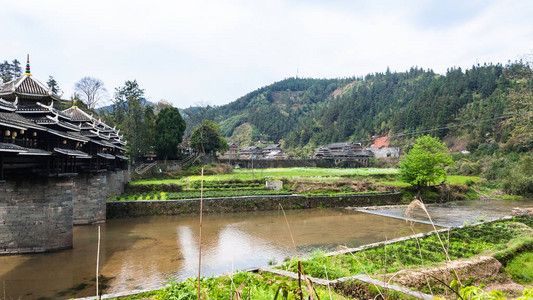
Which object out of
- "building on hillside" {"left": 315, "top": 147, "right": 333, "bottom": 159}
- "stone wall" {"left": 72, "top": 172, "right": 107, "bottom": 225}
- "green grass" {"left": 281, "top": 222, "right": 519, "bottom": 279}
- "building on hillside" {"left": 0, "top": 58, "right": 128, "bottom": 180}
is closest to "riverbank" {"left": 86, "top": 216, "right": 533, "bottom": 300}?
"green grass" {"left": 281, "top": 222, "right": 519, "bottom": 279}

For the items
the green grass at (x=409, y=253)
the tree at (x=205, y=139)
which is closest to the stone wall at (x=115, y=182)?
the tree at (x=205, y=139)

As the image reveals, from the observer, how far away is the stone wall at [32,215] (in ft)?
46.1

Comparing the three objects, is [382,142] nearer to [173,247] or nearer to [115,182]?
[115,182]

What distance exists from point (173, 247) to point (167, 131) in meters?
26.8

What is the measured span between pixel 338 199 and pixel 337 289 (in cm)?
2417

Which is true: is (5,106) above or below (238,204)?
above

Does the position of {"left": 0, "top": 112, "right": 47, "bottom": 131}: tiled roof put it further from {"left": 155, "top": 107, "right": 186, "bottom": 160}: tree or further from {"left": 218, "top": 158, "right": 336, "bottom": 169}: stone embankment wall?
{"left": 218, "top": 158, "right": 336, "bottom": 169}: stone embankment wall

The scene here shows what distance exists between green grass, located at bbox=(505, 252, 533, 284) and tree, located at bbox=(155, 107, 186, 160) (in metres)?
36.5

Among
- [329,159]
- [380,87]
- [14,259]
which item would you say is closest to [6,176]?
[14,259]

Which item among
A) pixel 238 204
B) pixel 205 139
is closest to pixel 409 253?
pixel 238 204

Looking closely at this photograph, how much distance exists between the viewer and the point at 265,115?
124m

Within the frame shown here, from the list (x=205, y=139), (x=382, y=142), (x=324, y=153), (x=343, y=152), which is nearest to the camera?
(x=205, y=139)

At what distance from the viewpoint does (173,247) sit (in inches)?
663

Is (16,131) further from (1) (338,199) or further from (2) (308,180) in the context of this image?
(2) (308,180)
